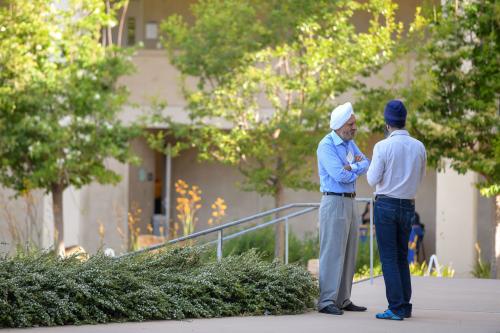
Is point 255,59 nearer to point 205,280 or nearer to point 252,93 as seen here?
point 252,93

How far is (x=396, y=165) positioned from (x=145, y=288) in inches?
92.3

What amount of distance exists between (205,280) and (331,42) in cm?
1094

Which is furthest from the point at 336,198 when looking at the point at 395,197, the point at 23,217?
the point at 23,217

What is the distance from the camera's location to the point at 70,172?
2050cm

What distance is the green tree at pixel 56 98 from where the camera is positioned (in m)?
19.8

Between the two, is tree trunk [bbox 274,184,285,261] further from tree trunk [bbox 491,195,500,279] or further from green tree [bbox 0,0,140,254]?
tree trunk [bbox 491,195,500,279]

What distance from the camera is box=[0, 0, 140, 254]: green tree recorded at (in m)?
19.8

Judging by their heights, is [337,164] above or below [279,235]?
above

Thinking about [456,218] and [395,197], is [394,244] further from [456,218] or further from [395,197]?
[456,218]

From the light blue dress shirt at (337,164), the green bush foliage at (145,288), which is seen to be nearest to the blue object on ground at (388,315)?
the green bush foliage at (145,288)

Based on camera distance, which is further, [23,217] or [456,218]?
[23,217]

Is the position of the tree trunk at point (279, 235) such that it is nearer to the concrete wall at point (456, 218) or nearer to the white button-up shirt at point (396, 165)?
the concrete wall at point (456, 218)

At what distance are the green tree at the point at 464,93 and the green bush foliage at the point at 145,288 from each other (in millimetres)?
7308

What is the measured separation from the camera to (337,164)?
10.1m
